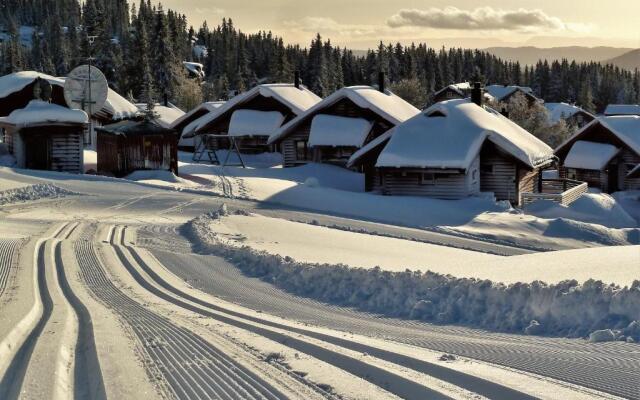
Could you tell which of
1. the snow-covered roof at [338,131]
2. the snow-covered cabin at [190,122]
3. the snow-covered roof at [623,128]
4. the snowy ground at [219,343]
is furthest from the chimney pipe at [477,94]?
the snowy ground at [219,343]

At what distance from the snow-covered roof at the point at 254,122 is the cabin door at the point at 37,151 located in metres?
13.8

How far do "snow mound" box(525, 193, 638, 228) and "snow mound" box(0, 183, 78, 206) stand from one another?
18.1 meters

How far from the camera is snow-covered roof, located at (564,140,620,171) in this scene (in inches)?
Answer: 1756

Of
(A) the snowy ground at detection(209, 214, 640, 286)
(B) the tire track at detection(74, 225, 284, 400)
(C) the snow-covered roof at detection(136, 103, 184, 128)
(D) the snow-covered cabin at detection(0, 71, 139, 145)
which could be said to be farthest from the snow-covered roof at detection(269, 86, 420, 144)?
(B) the tire track at detection(74, 225, 284, 400)

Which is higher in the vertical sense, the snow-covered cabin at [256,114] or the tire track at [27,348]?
the snow-covered cabin at [256,114]

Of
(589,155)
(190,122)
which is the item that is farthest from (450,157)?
(190,122)

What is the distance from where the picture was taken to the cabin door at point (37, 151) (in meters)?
32.9

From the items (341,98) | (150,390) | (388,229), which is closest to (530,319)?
(150,390)

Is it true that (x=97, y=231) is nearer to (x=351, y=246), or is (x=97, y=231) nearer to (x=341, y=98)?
(x=351, y=246)

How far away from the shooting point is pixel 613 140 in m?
45.8

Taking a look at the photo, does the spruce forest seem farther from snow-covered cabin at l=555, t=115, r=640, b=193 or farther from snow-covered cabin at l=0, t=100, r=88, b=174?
snow-covered cabin at l=555, t=115, r=640, b=193

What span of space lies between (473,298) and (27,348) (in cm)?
555

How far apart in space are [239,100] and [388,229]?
24.8 meters

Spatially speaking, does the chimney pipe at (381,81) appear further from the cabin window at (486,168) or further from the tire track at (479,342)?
the tire track at (479,342)
